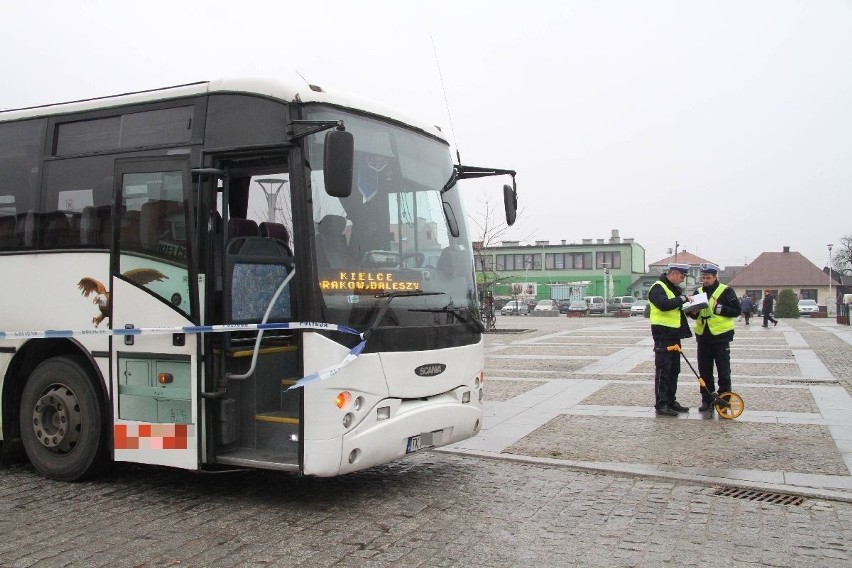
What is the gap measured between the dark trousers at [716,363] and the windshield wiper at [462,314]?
4548 millimetres

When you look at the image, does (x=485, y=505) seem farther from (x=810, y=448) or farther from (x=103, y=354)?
(x=810, y=448)

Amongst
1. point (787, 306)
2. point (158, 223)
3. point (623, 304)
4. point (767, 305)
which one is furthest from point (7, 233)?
point (623, 304)

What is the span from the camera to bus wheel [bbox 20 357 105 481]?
6910 mm

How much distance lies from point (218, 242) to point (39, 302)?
80.2 inches

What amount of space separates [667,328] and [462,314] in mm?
4433

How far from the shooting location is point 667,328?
1049cm

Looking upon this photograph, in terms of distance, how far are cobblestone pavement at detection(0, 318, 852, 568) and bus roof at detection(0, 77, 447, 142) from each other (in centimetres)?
310

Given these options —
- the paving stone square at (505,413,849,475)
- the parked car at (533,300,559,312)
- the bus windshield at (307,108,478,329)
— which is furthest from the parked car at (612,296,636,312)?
the bus windshield at (307,108,478,329)

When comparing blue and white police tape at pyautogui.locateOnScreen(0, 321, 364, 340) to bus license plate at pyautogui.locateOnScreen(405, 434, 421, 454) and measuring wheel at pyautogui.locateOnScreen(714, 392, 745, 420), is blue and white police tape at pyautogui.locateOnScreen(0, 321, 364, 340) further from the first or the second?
measuring wheel at pyautogui.locateOnScreen(714, 392, 745, 420)

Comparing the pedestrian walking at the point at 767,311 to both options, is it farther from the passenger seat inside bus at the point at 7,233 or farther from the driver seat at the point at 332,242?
the passenger seat inside bus at the point at 7,233

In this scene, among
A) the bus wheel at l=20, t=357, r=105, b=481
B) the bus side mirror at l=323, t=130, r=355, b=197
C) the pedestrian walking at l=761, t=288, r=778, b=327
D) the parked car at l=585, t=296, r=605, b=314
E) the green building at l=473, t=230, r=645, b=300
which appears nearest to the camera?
the bus side mirror at l=323, t=130, r=355, b=197

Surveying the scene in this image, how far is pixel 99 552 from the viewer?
5188 mm

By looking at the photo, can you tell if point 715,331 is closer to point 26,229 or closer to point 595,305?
point 26,229

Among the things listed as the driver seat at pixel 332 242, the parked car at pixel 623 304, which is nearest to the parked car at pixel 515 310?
the parked car at pixel 623 304
